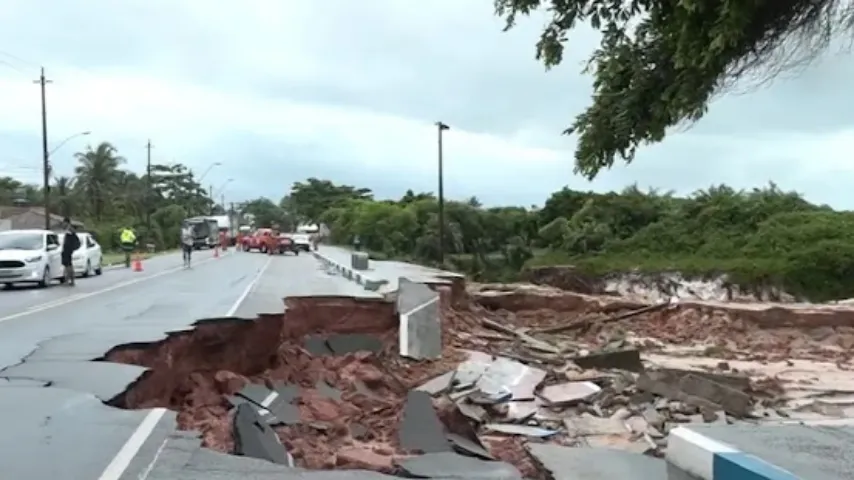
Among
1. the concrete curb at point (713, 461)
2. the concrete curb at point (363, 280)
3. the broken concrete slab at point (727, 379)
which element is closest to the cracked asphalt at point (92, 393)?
the concrete curb at point (363, 280)

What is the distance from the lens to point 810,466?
13.4 feet

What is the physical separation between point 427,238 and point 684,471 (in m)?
54.9

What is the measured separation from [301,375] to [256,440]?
5.45m

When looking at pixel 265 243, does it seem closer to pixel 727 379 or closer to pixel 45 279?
pixel 45 279

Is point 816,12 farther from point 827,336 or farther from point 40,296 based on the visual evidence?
point 827,336

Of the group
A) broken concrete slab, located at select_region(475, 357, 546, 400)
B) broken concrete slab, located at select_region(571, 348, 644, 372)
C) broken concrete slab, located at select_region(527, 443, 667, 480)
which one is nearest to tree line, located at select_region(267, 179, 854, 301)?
broken concrete slab, located at select_region(571, 348, 644, 372)

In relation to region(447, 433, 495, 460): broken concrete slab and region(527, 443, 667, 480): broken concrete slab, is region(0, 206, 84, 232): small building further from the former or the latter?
region(527, 443, 667, 480): broken concrete slab

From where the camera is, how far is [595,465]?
7.46 m

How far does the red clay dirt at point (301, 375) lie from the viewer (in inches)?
387

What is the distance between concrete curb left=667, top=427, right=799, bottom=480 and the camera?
368 centimetres

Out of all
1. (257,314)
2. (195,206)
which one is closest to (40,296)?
(257,314)

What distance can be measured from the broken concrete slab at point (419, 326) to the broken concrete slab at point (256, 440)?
230 inches

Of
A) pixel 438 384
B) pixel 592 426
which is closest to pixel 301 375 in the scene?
pixel 438 384

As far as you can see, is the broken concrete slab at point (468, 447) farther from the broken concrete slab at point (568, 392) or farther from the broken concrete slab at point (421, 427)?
the broken concrete slab at point (568, 392)
